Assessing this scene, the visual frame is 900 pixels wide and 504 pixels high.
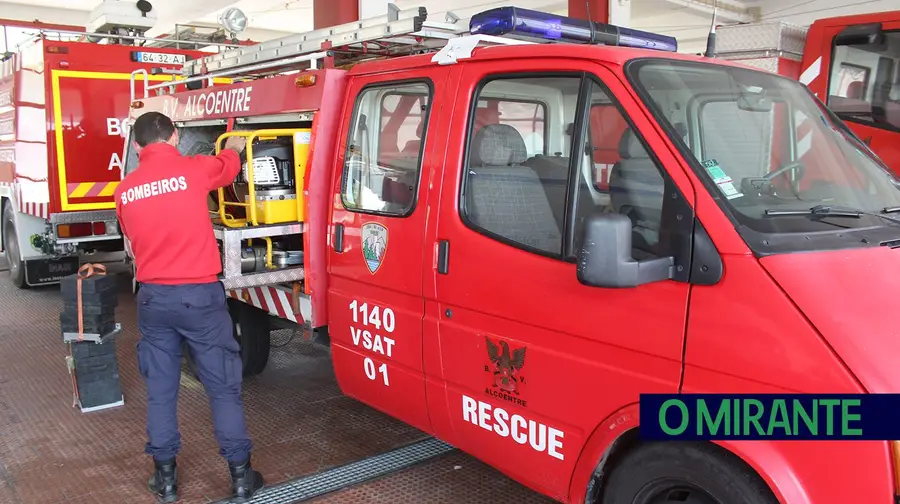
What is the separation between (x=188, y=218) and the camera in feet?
10.9

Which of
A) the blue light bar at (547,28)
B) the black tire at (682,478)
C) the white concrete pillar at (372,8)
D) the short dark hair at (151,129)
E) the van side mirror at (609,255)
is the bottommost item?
the black tire at (682,478)

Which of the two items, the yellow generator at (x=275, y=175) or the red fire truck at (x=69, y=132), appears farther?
the red fire truck at (x=69, y=132)

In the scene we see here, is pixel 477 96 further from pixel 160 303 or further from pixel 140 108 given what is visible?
pixel 140 108

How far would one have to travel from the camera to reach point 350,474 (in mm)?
3762

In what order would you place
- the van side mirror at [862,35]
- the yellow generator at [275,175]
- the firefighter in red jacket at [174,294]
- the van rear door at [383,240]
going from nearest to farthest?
the van rear door at [383,240]
the firefighter in red jacket at [174,294]
the yellow generator at [275,175]
the van side mirror at [862,35]

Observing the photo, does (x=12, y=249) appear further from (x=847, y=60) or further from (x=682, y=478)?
Answer: (x=847, y=60)

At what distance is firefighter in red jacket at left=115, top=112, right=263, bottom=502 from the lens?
3307 millimetres

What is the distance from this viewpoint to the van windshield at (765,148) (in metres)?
2.31

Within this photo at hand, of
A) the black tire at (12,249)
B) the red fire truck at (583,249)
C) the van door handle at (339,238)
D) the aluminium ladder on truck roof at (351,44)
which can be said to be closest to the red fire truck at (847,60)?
the red fire truck at (583,249)

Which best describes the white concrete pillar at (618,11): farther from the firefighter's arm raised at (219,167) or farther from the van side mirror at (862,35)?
the firefighter's arm raised at (219,167)

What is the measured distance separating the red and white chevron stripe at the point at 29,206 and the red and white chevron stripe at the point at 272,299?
157 inches

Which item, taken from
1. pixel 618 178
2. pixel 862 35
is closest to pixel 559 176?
pixel 618 178

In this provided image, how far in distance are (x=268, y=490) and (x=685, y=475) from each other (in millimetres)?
2168

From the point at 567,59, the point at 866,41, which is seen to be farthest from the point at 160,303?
the point at 866,41
